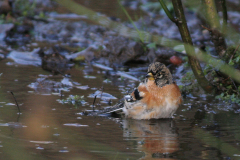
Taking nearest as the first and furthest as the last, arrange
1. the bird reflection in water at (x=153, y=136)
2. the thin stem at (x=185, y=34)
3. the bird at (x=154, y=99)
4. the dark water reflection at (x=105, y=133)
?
the dark water reflection at (x=105, y=133), the bird reflection in water at (x=153, y=136), the thin stem at (x=185, y=34), the bird at (x=154, y=99)

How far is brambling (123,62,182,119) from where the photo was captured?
5035 millimetres

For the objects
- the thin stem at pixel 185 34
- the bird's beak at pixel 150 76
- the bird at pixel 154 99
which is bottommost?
the bird at pixel 154 99

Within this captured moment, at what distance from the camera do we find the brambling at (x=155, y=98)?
198 inches

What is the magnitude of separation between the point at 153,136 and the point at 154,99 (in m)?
0.90

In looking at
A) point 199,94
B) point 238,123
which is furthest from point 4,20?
point 238,123

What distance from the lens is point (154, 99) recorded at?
5.06 m

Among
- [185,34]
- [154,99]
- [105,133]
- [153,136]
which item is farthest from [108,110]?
[185,34]

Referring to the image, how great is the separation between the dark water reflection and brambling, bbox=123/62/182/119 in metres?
0.13

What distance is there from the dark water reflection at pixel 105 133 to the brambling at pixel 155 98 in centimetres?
13

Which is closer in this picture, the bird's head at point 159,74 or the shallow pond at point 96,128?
the shallow pond at point 96,128

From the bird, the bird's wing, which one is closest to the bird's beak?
the bird

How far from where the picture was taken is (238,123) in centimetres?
473

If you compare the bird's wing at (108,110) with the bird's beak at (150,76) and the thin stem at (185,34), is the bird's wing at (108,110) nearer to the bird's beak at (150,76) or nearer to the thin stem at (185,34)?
the bird's beak at (150,76)

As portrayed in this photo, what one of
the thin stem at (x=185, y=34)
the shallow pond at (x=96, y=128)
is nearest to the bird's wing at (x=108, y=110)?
the shallow pond at (x=96, y=128)
